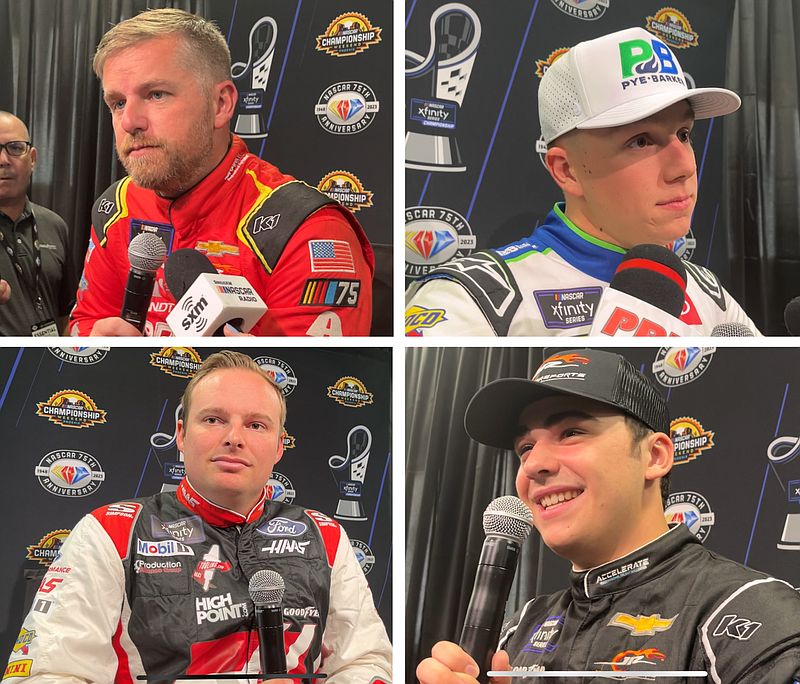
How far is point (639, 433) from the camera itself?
1667 mm

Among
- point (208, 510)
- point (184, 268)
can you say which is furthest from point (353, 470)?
point (184, 268)

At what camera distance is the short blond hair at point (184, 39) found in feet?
5.74

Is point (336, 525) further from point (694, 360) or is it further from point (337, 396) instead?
point (694, 360)

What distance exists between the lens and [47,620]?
5.33 ft

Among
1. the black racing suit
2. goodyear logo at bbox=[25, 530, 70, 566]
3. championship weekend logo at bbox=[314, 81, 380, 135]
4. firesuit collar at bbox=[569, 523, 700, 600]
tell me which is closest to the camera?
the black racing suit

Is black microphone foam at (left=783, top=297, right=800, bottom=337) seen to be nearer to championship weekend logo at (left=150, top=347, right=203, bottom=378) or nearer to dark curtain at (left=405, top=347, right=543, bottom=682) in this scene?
dark curtain at (left=405, top=347, right=543, bottom=682)

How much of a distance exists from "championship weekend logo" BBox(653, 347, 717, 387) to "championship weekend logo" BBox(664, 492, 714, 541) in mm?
225

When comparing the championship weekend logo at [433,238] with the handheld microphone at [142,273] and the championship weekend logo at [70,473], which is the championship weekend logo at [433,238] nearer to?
the handheld microphone at [142,273]

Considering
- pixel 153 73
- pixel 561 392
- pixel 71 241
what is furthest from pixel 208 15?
pixel 561 392

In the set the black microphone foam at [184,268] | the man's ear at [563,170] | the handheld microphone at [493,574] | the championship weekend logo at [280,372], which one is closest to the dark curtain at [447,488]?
the handheld microphone at [493,574]

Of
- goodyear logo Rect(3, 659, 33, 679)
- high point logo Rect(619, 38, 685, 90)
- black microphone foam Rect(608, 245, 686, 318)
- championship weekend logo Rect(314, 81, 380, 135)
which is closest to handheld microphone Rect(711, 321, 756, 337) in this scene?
black microphone foam Rect(608, 245, 686, 318)

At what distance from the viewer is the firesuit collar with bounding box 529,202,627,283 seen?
171 cm

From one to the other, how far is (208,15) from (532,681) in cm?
148

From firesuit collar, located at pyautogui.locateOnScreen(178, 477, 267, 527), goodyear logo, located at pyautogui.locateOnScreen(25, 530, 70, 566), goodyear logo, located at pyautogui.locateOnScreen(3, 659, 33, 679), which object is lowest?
goodyear logo, located at pyautogui.locateOnScreen(3, 659, 33, 679)
